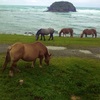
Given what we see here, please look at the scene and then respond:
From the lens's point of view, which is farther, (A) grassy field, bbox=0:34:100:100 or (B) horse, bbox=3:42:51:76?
(B) horse, bbox=3:42:51:76

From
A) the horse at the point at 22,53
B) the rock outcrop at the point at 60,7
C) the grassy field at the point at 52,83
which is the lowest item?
the rock outcrop at the point at 60,7

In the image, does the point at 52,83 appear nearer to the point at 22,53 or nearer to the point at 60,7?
the point at 22,53

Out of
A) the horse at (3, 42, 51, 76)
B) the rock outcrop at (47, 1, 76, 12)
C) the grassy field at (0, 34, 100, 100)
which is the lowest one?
the rock outcrop at (47, 1, 76, 12)

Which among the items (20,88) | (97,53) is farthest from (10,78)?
(97,53)

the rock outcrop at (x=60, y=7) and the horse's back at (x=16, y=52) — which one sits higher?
the horse's back at (x=16, y=52)

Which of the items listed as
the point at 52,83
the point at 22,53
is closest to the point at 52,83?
the point at 52,83

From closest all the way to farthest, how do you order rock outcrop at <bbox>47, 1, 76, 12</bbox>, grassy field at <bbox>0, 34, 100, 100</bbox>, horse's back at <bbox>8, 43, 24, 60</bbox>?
grassy field at <bbox>0, 34, 100, 100</bbox> → horse's back at <bbox>8, 43, 24, 60</bbox> → rock outcrop at <bbox>47, 1, 76, 12</bbox>

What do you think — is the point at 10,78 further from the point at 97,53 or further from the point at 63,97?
the point at 97,53

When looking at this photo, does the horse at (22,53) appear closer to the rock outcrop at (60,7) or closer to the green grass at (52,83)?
the green grass at (52,83)

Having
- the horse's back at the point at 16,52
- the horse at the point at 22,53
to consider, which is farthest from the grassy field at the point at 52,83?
the horse's back at the point at 16,52

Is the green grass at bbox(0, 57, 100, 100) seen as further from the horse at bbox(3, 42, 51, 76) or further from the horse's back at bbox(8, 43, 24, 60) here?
the horse's back at bbox(8, 43, 24, 60)

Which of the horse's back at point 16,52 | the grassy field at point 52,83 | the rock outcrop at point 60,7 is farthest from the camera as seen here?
the rock outcrop at point 60,7

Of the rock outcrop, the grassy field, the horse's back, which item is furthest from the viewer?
the rock outcrop

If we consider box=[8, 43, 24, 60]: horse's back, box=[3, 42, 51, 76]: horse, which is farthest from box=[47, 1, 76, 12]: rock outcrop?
box=[8, 43, 24, 60]: horse's back
